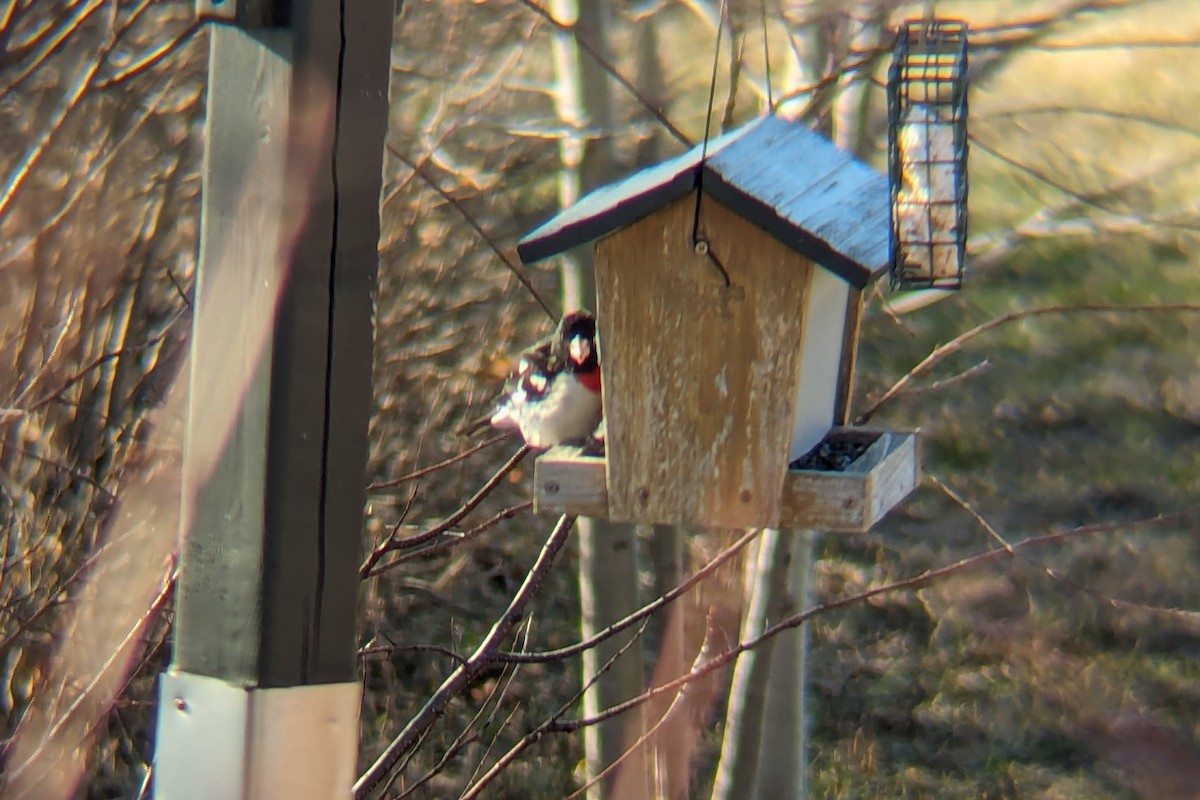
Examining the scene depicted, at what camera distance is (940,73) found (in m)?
2.61

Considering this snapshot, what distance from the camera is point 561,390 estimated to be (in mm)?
2684

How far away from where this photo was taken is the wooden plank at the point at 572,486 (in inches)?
97.4

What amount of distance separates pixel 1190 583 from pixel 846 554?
206 cm

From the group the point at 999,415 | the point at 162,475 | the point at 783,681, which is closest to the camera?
the point at 162,475

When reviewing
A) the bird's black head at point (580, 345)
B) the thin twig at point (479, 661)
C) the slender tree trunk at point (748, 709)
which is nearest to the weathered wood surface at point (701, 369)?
the bird's black head at point (580, 345)

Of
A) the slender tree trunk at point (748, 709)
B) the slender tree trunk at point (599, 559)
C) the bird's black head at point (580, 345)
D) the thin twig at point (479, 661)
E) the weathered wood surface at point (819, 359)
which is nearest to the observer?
the weathered wood surface at point (819, 359)

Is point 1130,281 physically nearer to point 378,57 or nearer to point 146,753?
point 146,753

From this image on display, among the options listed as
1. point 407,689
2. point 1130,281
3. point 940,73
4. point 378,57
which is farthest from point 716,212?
point 1130,281

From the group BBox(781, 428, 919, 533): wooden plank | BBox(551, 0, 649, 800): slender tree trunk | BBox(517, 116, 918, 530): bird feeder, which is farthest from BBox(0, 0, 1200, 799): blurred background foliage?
BBox(781, 428, 919, 533): wooden plank

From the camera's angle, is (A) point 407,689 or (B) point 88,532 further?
(A) point 407,689

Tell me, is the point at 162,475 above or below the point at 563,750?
above

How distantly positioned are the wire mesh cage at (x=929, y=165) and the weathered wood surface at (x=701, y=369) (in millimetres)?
221

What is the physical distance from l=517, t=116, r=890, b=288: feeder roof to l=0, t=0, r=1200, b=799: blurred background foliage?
44 centimetres

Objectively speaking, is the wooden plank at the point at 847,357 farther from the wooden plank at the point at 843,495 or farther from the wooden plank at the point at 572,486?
the wooden plank at the point at 572,486
